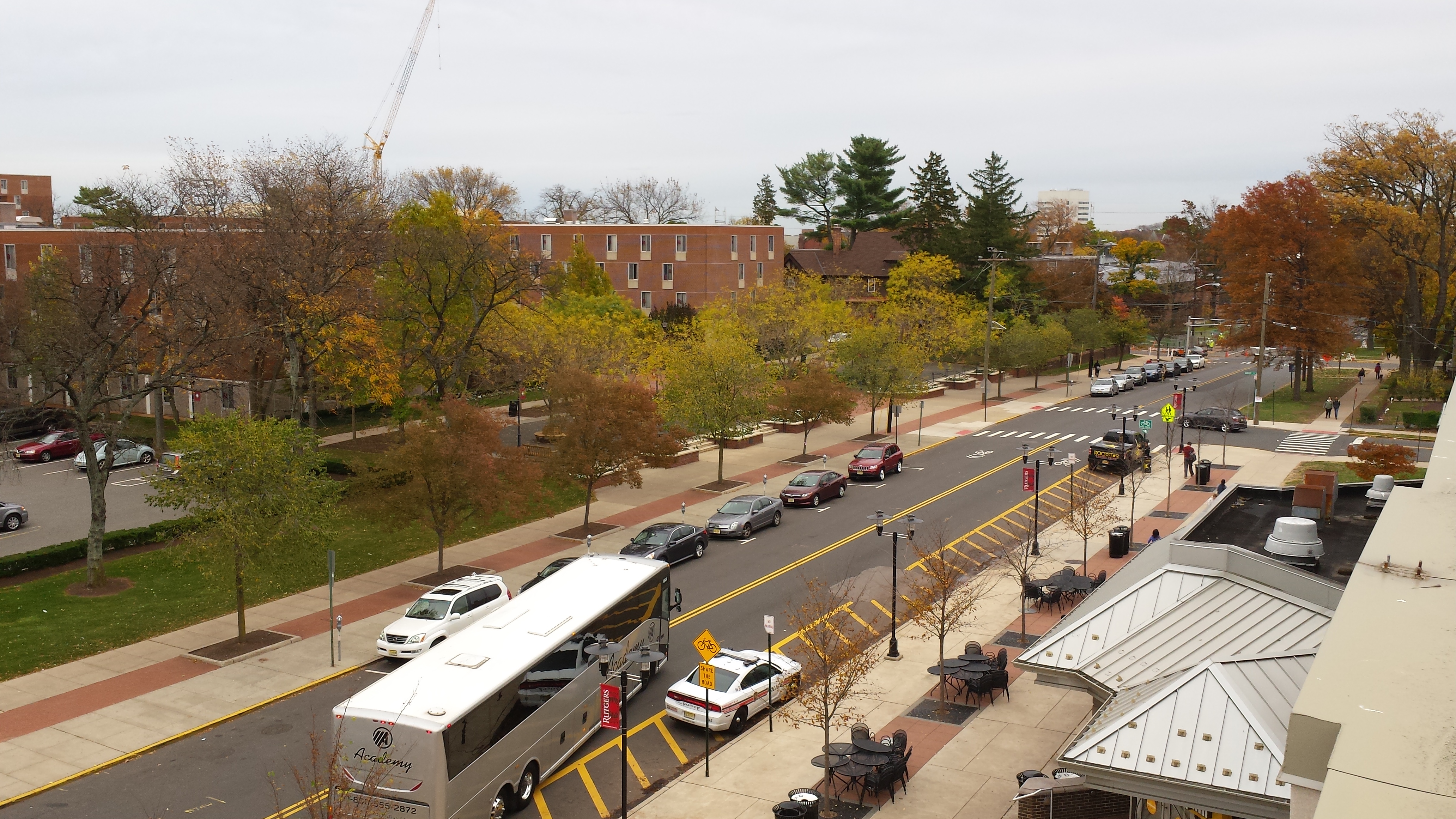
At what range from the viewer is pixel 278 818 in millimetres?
14234

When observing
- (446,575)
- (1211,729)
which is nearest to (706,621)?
(446,575)

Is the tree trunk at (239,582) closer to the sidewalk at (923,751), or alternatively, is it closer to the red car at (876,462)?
the sidewalk at (923,751)

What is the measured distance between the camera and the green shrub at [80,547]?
30.0 metres

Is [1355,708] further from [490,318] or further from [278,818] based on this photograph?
[490,318]

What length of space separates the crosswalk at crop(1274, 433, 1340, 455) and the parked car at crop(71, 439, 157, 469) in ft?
176

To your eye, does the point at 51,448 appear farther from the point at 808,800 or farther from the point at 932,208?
the point at 932,208

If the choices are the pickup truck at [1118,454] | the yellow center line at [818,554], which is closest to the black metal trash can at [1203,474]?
the pickup truck at [1118,454]

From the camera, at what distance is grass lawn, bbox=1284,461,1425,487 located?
42594 millimetres

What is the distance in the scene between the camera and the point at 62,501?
1613 inches

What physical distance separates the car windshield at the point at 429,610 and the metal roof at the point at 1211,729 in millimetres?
16450

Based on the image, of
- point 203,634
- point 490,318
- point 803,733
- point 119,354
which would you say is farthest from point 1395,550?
point 490,318

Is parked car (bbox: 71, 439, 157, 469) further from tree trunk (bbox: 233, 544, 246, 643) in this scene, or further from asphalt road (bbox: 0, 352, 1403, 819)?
tree trunk (bbox: 233, 544, 246, 643)

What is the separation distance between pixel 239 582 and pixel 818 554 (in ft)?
56.1

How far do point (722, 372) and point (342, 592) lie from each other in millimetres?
19147
